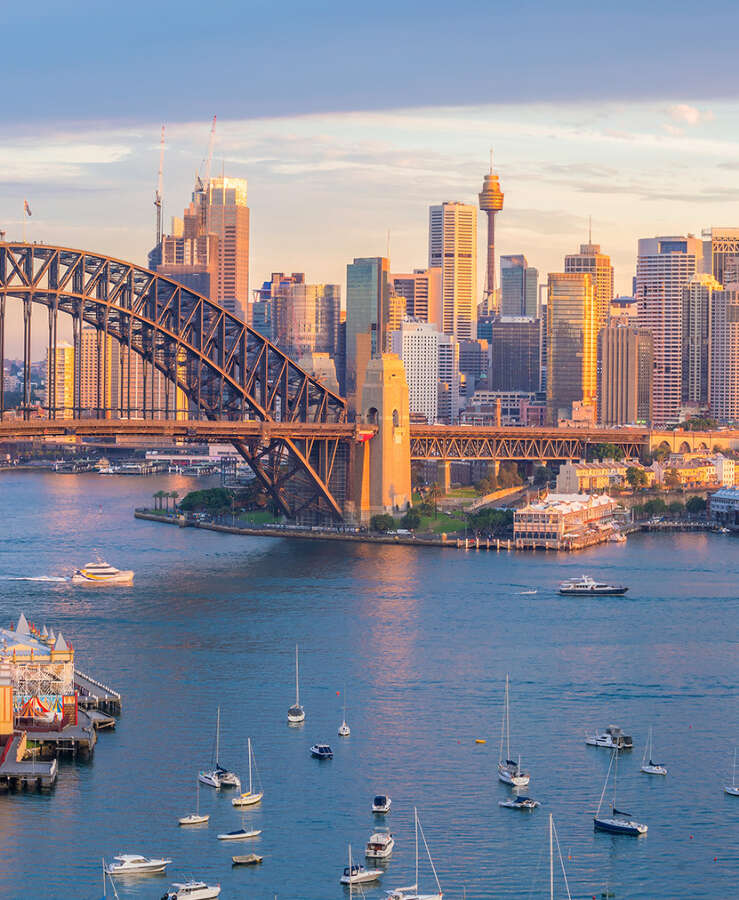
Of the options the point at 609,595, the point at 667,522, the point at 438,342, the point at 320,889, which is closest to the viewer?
the point at 320,889

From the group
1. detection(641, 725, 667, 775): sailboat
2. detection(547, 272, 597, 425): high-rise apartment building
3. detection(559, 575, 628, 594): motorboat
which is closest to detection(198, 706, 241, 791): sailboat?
detection(641, 725, 667, 775): sailboat

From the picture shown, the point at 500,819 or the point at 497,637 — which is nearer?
the point at 500,819

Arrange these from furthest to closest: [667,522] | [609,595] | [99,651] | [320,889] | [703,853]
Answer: [667,522] → [609,595] → [99,651] → [703,853] → [320,889]

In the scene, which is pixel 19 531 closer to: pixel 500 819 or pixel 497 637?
pixel 497 637

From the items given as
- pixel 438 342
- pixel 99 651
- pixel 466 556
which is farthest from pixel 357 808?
pixel 438 342

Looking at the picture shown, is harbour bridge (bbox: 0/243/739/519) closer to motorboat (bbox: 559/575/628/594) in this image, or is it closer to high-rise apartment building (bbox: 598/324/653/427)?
motorboat (bbox: 559/575/628/594)

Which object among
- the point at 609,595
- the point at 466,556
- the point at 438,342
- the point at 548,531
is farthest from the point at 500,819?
the point at 438,342

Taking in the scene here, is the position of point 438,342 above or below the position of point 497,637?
above

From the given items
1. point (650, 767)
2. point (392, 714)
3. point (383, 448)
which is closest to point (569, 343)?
point (383, 448)
